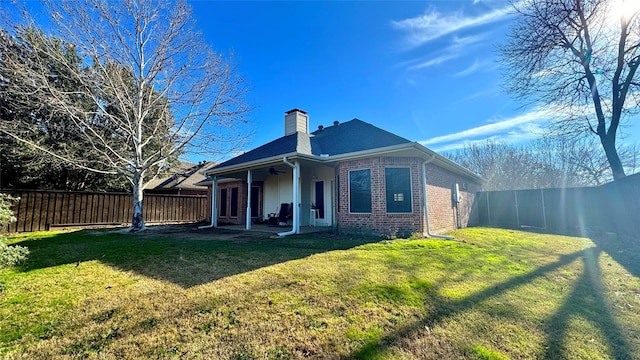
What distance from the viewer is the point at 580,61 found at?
10.9 meters

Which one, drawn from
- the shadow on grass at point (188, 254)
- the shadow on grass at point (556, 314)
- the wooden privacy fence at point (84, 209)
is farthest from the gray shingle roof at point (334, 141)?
the shadow on grass at point (556, 314)

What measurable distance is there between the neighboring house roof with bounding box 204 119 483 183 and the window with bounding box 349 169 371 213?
26.3 inches

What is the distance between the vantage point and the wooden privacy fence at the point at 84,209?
10.8 m

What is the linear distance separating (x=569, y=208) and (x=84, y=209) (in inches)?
879

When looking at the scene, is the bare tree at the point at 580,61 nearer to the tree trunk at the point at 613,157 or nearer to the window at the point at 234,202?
the tree trunk at the point at 613,157

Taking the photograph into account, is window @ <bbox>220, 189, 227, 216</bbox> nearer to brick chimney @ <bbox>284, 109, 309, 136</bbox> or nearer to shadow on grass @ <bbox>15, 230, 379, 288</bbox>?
brick chimney @ <bbox>284, 109, 309, 136</bbox>

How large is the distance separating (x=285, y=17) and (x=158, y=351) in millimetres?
9701

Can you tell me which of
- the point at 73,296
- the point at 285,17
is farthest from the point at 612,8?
the point at 73,296

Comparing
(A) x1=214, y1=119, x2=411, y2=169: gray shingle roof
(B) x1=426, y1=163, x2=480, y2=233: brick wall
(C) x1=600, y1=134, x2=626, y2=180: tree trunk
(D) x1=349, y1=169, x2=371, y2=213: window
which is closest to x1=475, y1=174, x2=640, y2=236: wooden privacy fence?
(C) x1=600, y1=134, x2=626, y2=180: tree trunk

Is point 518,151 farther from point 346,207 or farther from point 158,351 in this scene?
point 158,351

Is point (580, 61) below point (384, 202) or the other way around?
the other way around

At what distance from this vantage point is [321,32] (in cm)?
959

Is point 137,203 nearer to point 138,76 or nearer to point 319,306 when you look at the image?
point 138,76

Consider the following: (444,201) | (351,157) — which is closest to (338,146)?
(351,157)
